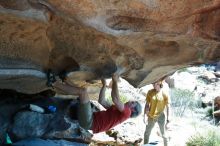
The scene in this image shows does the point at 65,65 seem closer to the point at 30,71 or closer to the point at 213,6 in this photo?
the point at 30,71

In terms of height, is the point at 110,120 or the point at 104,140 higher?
the point at 110,120

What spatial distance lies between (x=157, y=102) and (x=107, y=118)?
1.96 m

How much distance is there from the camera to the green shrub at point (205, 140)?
12.2m

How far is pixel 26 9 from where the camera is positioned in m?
4.74

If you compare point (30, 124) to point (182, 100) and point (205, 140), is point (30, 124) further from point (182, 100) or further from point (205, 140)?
point (182, 100)

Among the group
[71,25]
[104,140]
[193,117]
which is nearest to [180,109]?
[193,117]

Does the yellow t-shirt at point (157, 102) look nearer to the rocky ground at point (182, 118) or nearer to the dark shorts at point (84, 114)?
the rocky ground at point (182, 118)

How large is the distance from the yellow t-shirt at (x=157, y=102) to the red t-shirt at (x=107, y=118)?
5.78ft

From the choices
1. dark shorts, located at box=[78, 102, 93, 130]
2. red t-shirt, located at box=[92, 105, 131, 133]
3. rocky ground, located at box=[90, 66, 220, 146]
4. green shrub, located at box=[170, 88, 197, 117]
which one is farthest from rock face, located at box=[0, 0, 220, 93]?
green shrub, located at box=[170, 88, 197, 117]

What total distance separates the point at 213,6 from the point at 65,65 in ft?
7.56

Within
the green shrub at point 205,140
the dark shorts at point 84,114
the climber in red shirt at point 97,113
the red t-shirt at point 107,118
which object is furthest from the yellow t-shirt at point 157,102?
the green shrub at point 205,140

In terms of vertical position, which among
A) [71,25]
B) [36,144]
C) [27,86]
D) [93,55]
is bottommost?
[36,144]

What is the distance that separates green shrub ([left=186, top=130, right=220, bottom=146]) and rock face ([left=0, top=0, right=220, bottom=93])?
5.73m

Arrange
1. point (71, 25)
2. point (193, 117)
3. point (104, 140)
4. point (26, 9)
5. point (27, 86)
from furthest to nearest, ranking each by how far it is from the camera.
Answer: point (193, 117) → point (104, 140) → point (27, 86) → point (71, 25) → point (26, 9)
